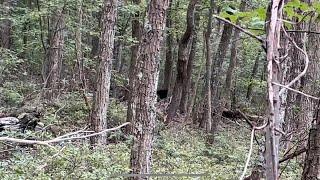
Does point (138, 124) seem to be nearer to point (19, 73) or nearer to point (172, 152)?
point (172, 152)

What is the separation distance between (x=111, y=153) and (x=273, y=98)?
22.2 feet

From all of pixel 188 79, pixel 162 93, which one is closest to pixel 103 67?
pixel 188 79

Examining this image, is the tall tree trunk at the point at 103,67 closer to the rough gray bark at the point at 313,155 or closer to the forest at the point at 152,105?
the forest at the point at 152,105

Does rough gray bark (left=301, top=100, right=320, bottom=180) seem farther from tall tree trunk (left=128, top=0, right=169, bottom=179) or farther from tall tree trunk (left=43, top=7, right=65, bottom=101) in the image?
tall tree trunk (left=43, top=7, right=65, bottom=101)

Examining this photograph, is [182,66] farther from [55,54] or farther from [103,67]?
[103,67]

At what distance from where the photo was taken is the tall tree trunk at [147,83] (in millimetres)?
5223

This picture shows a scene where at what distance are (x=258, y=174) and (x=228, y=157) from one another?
5.94 m

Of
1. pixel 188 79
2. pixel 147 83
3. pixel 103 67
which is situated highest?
pixel 147 83

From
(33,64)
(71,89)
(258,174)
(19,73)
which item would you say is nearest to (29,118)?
(71,89)

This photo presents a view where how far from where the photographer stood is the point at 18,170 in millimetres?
5465

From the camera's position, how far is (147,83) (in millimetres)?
A: 5344

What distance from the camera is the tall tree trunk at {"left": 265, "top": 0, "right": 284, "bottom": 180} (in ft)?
2.66

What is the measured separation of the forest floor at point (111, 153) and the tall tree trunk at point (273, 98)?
1578mm

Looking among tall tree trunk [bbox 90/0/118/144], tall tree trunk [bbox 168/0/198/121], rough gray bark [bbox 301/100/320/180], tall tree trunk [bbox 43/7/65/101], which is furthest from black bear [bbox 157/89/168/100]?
rough gray bark [bbox 301/100/320/180]
